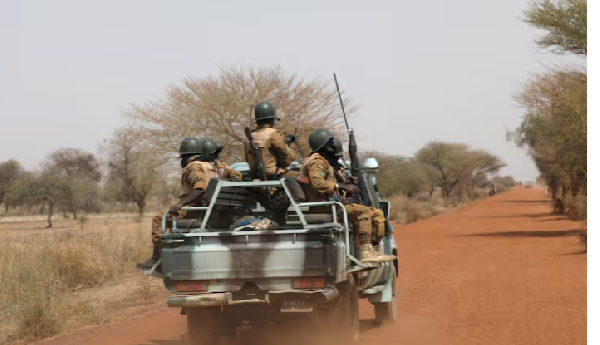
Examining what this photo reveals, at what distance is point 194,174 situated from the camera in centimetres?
937

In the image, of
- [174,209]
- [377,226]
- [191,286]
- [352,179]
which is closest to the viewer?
[191,286]

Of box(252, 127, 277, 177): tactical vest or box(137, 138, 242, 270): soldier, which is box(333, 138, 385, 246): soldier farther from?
box(137, 138, 242, 270): soldier

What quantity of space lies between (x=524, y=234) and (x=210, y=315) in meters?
21.3

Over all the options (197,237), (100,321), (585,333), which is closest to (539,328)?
(585,333)

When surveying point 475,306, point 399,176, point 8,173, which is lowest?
point 475,306

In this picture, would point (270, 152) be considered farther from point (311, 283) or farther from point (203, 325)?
point (311, 283)

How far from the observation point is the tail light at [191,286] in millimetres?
7824

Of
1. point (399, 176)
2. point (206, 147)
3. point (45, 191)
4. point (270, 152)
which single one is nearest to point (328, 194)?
point (270, 152)

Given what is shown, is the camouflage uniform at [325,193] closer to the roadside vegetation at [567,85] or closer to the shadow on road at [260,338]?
the shadow on road at [260,338]

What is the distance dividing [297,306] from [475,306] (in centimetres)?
489

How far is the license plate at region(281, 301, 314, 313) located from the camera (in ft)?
25.1

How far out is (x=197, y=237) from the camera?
7777 millimetres

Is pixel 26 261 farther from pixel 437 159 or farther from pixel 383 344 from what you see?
pixel 437 159

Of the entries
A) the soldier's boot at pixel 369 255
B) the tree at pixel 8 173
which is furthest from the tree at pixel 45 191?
the soldier's boot at pixel 369 255
